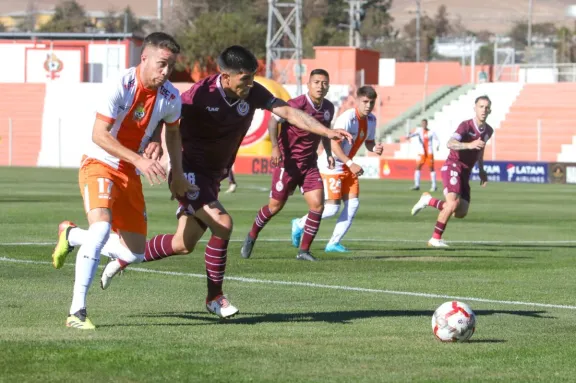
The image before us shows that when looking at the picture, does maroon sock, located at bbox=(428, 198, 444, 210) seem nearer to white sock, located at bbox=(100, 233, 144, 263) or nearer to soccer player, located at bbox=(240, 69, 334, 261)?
soccer player, located at bbox=(240, 69, 334, 261)

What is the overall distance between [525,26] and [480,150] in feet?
456

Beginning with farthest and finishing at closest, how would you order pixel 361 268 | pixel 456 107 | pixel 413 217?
1. pixel 456 107
2. pixel 413 217
3. pixel 361 268

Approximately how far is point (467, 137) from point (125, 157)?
9.78 m

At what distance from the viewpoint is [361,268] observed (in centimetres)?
1447

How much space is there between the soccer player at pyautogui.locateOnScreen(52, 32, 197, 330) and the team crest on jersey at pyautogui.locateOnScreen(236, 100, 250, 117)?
0.80 metres

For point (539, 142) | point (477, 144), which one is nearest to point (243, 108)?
point (477, 144)

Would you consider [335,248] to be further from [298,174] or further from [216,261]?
[216,261]

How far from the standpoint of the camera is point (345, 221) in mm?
17078

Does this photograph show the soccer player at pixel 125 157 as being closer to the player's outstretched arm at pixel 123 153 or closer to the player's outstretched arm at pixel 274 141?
the player's outstretched arm at pixel 123 153

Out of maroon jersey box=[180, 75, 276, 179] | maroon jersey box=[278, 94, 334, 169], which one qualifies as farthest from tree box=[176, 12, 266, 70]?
maroon jersey box=[180, 75, 276, 179]

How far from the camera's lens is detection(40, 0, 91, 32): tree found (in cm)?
11700

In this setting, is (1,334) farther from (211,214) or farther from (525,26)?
(525,26)

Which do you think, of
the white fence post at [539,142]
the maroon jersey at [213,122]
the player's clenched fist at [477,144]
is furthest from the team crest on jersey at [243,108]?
the white fence post at [539,142]

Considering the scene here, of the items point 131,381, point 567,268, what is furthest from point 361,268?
point 131,381
